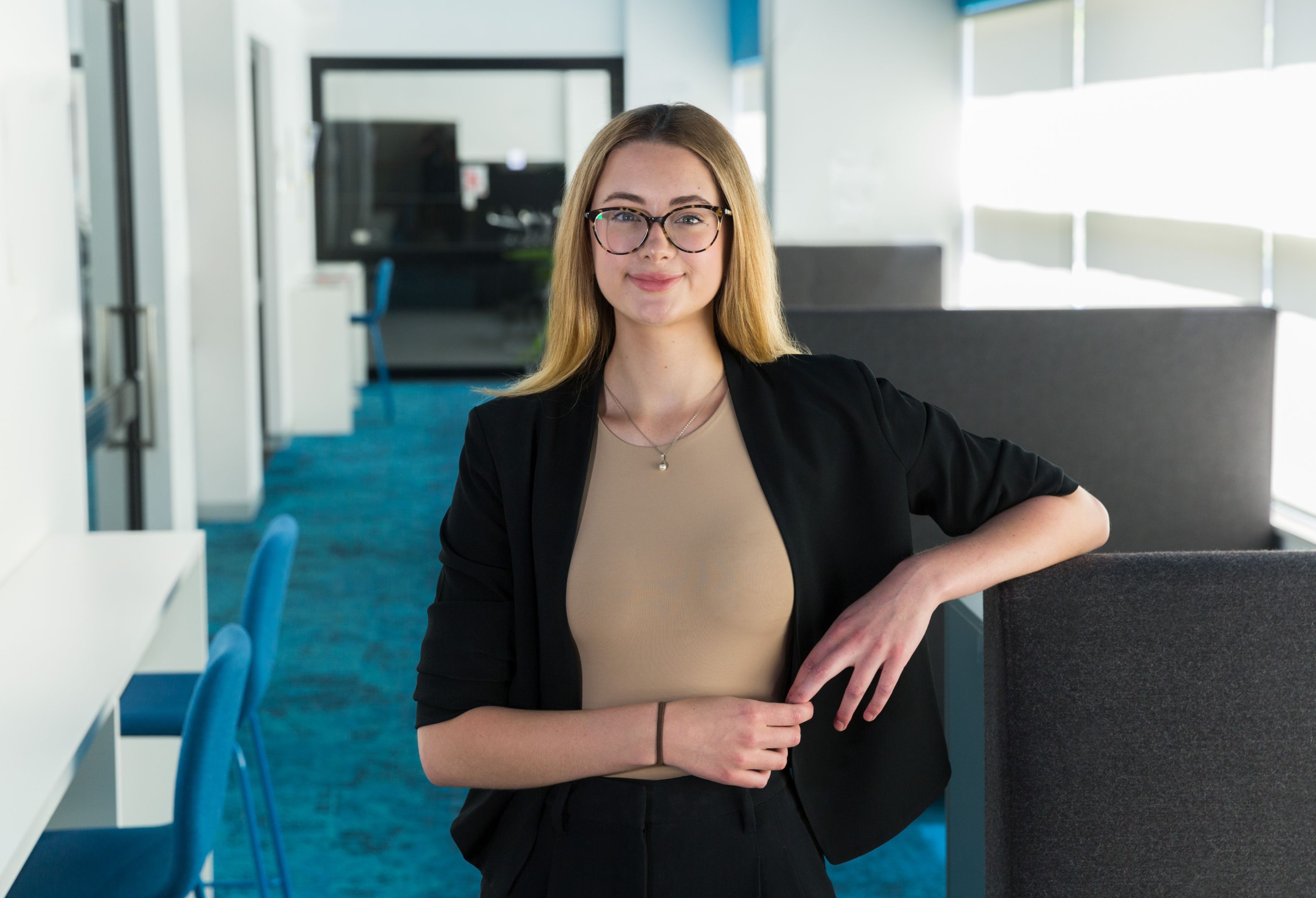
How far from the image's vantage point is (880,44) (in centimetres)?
612

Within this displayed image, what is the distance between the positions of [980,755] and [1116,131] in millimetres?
3122

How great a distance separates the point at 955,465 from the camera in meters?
1.40

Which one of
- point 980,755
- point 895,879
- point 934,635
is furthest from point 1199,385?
point 980,755

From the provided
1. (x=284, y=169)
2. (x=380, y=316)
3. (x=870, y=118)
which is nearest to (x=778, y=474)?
(x=870, y=118)

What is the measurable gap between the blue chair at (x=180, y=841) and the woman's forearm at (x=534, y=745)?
683 mm

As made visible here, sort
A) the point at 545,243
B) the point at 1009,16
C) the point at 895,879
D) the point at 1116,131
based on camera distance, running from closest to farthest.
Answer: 1. the point at 895,879
2. the point at 1116,131
3. the point at 1009,16
4. the point at 545,243

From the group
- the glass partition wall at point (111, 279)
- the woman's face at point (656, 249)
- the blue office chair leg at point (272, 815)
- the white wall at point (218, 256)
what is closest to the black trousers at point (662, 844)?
the woman's face at point (656, 249)

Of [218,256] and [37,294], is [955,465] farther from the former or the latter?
[218,256]

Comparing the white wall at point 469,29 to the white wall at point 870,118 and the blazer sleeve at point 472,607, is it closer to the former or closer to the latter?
the white wall at point 870,118

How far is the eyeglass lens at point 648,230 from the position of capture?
4.45ft

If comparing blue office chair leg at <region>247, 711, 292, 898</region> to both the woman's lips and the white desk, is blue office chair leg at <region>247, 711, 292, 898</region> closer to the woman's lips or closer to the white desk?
the white desk

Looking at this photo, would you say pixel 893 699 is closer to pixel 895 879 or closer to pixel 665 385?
pixel 665 385

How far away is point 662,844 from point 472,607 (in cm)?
30

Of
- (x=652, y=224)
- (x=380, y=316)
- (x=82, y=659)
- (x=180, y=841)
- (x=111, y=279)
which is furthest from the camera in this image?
(x=380, y=316)
